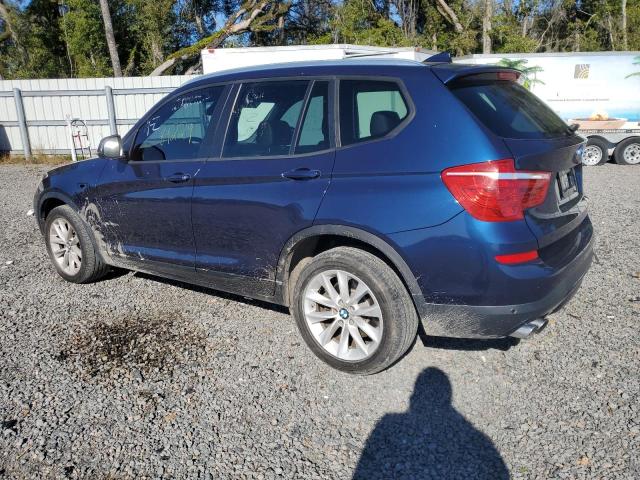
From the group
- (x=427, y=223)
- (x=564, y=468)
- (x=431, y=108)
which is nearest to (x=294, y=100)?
(x=431, y=108)

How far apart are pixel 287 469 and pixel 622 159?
1371 cm

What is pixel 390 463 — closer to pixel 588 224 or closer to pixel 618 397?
pixel 618 397

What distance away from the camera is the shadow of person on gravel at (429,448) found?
2566mm

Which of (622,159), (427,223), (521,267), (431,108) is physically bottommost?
(622,159)

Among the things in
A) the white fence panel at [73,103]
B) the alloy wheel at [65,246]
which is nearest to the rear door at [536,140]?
the alloy wheel at [65,246]

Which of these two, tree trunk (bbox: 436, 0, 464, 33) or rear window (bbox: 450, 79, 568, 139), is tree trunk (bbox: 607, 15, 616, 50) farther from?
rear window (bbox: 450, 79, 568, 139)

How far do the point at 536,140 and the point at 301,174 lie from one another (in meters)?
1.35

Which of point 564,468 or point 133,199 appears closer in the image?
point 564,468

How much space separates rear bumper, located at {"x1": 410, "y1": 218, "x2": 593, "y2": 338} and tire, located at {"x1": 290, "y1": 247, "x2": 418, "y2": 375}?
15 centimetres

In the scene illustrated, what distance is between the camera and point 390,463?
264 cm

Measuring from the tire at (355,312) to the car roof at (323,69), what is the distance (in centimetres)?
108

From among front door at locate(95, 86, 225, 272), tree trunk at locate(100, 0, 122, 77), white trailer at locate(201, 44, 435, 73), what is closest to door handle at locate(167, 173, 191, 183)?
front door at locate(95, 86, 225, 272)

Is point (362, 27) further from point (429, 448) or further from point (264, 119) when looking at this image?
point (429, 448)

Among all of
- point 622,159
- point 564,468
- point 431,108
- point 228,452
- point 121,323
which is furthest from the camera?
point 622,159
